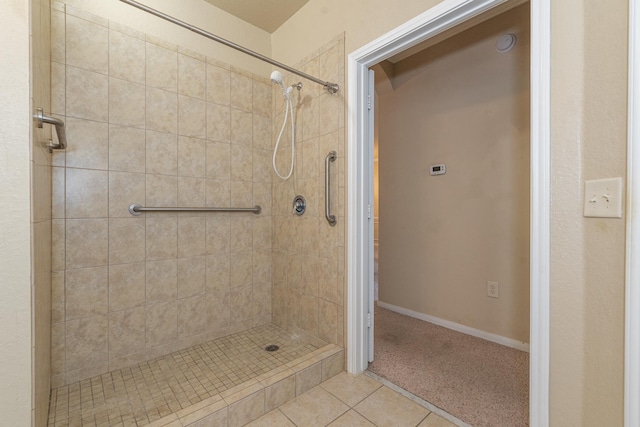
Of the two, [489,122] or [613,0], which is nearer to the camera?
[613,0]

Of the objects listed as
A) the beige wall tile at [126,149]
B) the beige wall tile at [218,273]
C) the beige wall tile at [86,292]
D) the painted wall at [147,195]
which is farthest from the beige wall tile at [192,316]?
the beige wall tile at [126,149]

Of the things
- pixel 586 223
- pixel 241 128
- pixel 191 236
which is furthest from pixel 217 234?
pixel 586 223

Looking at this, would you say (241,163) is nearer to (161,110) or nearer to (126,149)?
(161,110)

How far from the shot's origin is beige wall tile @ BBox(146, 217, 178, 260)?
5.68 ft

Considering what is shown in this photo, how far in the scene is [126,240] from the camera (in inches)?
64.9

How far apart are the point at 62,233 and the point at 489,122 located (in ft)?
9.40

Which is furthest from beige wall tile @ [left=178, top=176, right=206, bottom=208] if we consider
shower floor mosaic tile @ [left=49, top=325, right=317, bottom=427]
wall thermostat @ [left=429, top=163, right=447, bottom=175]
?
wall thermostat @ [left=429, top=163, right=447, bottom=175]

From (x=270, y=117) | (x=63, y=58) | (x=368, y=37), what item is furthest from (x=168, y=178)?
(x=368, y=37)

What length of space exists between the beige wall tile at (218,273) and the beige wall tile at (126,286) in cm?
40

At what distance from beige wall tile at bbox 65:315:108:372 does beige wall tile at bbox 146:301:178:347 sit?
219 mm

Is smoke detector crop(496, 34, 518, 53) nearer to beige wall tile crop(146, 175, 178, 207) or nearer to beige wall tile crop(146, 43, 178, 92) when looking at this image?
beige wall tile crop(146, 43, 178, 92)

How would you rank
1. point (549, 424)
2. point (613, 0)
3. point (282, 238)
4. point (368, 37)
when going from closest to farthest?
point (613, 0) < point (549, 424) < point (368, 37) < point (282, 238)

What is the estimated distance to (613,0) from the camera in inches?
32.8

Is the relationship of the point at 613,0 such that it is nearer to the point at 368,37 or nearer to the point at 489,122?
the point at 368,37
